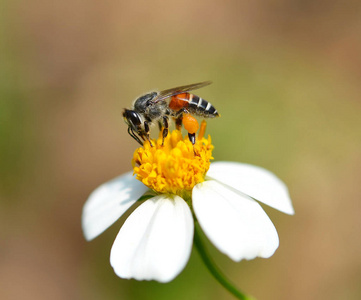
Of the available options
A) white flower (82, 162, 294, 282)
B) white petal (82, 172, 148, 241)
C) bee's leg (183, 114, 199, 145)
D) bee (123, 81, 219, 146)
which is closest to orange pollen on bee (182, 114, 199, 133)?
bee's leg (183, 114, 199, 145)

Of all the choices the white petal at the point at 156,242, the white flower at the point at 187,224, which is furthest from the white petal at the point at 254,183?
the white petal at the point at 156,242

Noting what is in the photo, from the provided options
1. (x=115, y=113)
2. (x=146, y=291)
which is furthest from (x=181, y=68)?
(x=146, y=291)

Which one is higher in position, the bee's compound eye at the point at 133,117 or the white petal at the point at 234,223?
the bee's compound eye at the point at 133,117

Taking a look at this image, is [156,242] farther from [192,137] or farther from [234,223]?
[192,137]

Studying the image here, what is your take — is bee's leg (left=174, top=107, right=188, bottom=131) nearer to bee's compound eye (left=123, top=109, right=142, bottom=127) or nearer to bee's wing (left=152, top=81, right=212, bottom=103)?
bee's wing (left=152, top=81, right=212, bottom=103)

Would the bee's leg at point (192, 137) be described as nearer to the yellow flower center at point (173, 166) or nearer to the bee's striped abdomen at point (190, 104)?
the yellow flower center at point (173, 166)

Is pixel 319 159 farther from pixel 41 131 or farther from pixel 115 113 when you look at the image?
pixel 41 131
